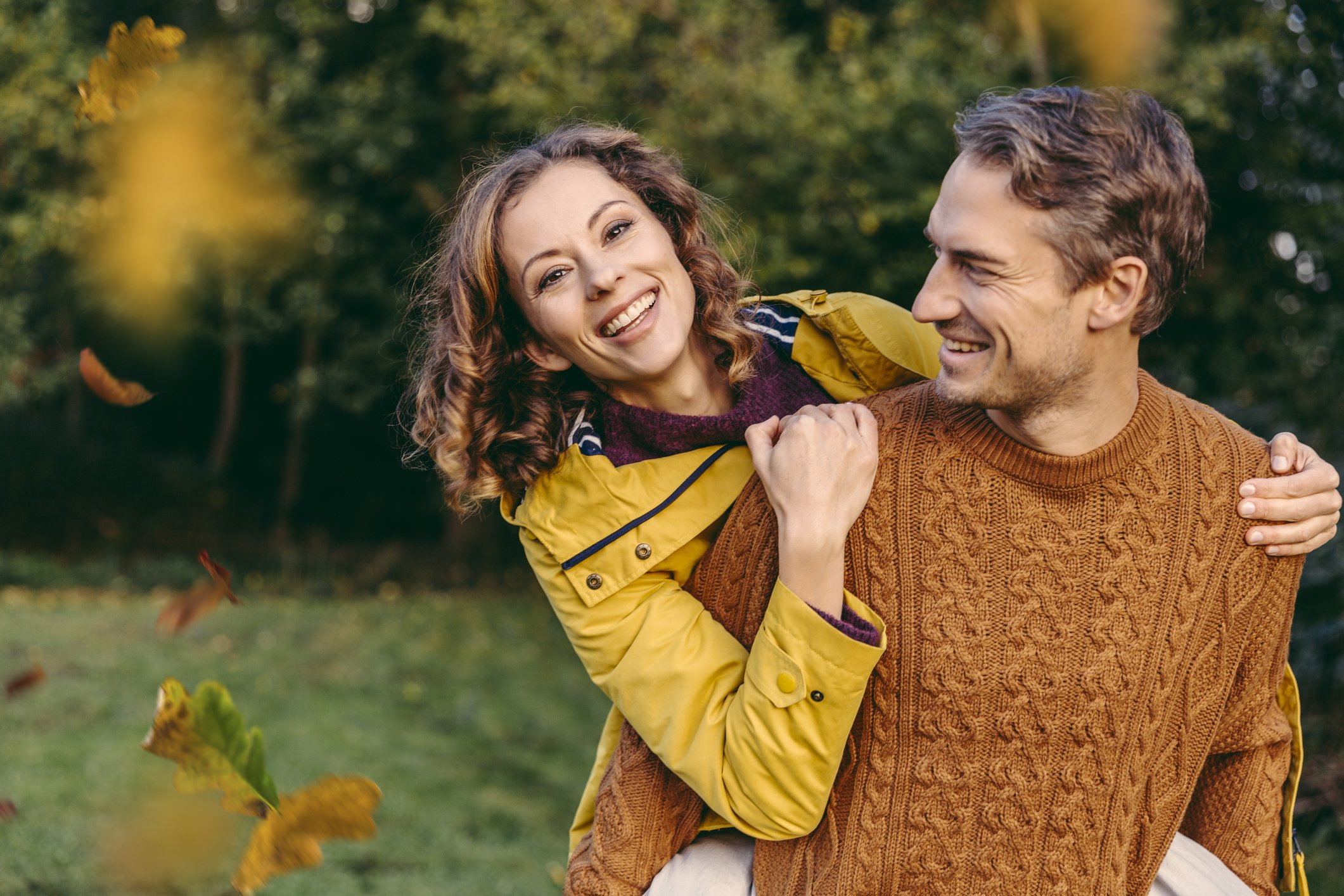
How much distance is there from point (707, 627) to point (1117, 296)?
876 mm

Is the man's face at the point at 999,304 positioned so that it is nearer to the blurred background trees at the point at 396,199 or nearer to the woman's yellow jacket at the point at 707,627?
the woman's yellow jacket at the point at 707,627

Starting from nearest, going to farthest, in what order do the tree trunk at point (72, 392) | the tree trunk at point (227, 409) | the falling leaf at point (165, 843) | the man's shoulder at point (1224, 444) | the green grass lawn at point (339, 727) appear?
1. the man's shoulder at point (1224, 444)
2. the falling leaf at point (165, 843)
3. the green grass lawn at point (339, 727)
4. the tree trunk at point (72, 392)
5. the tree trunk at point (227, 409)

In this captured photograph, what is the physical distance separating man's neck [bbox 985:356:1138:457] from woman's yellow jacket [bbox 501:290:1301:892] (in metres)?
0.41

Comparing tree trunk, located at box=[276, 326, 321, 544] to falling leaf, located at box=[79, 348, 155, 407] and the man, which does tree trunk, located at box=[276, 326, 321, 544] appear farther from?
the man

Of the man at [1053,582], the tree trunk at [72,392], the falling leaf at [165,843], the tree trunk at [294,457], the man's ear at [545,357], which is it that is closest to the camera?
the man at [1053,582]

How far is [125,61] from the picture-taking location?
1768mm

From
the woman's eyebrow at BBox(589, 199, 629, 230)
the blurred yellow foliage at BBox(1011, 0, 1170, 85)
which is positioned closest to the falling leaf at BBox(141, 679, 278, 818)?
the woman's eyebrow at BBox(589, 199, 629, 230)

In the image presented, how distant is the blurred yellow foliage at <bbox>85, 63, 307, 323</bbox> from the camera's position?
487 inches

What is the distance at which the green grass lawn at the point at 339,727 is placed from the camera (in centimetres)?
564

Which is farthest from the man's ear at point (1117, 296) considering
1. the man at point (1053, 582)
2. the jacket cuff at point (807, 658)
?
the jacket cuff at point (807, 658)

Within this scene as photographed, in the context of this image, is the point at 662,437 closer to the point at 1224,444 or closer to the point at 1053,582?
the point at 1053,582

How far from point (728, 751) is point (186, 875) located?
418 cm

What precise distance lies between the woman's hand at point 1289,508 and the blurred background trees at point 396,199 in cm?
241

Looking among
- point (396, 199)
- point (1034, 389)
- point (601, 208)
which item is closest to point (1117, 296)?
point (1034, 389)
